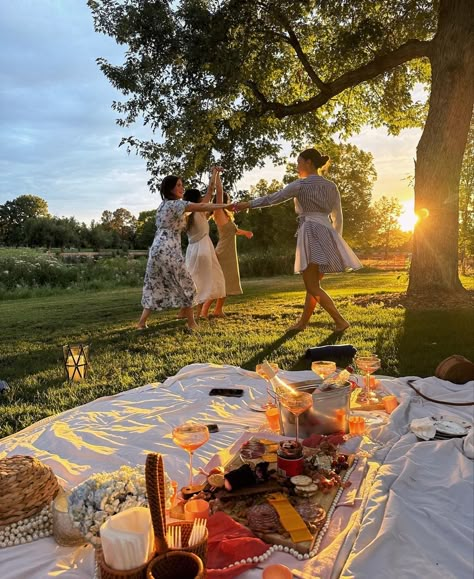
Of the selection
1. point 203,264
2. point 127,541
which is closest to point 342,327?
point 203,264

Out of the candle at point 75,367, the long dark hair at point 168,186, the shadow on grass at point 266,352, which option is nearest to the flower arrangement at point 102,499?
the candle at point 75,367

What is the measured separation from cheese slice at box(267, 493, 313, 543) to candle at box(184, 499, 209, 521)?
1.02ft

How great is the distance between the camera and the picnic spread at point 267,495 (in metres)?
1.89

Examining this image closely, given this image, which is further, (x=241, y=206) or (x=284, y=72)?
(x=284, y=72)

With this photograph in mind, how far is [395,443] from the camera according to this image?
297 cm

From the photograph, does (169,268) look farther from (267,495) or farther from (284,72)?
(284,72)

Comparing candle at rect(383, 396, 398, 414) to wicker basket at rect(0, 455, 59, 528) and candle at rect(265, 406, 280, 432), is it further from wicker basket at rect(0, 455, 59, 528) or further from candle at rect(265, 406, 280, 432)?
wicker basket at rect(0, 455, 59, 528)

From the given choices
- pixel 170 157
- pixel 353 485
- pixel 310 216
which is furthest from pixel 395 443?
pixel 170 157

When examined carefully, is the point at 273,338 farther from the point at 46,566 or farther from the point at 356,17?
the point at 356,17

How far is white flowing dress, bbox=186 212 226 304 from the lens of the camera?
8531 mm

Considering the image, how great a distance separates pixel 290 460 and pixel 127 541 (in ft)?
3.47

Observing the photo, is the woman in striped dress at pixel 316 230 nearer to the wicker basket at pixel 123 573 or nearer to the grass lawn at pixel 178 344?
the grass lawn at pixel 178 344

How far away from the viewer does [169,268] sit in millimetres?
7633

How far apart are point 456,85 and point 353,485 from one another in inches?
346
